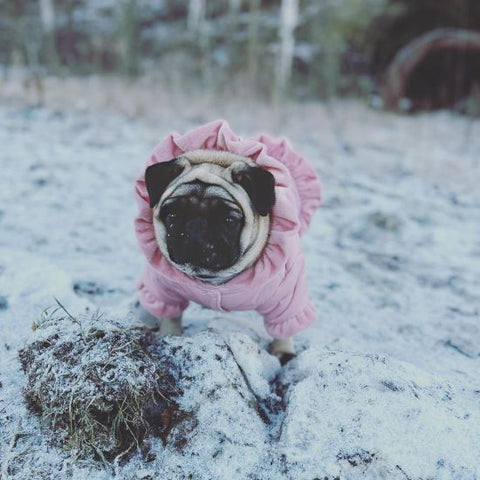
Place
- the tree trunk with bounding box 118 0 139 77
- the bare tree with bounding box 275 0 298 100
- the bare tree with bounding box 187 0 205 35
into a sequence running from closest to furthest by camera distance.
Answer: the bare tree with bounding box 275 0 298 100, the tree trunk with bounding box 118 0 139 77, the bare tree with bounding box 187 0 205 35

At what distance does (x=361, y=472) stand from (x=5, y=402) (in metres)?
1.03

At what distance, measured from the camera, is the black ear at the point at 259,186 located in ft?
4.91

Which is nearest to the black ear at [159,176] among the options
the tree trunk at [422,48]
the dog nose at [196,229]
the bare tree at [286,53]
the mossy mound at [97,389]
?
the dog nose at [196,229]

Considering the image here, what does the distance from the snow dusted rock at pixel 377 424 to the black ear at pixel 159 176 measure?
803 mm

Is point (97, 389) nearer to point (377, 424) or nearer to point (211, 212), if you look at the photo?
point (211, 212)

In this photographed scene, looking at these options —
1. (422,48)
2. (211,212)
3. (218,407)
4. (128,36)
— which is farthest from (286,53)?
(218,407)

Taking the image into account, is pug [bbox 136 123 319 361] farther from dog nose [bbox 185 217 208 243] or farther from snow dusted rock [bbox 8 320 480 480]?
snow dusted rock [bbox 8 320 480 480]

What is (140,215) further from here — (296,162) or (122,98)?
(122,98)

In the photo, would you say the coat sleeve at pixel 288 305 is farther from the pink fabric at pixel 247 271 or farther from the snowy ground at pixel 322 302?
the snowy ground at pixel 322 302

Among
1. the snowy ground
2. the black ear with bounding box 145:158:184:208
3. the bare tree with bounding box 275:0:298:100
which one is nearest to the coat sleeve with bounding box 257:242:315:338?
the snowy ground

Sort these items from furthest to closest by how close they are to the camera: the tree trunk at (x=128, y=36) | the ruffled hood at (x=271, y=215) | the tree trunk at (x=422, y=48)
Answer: the tree trunk at (x=128, y=36), the tree trunk at (x=422, y=48), the ruffled hood at (x=271, y=215)

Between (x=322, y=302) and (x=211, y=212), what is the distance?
1.07 metres

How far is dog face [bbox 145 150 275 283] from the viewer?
151 centimetres

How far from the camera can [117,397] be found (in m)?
1.24
